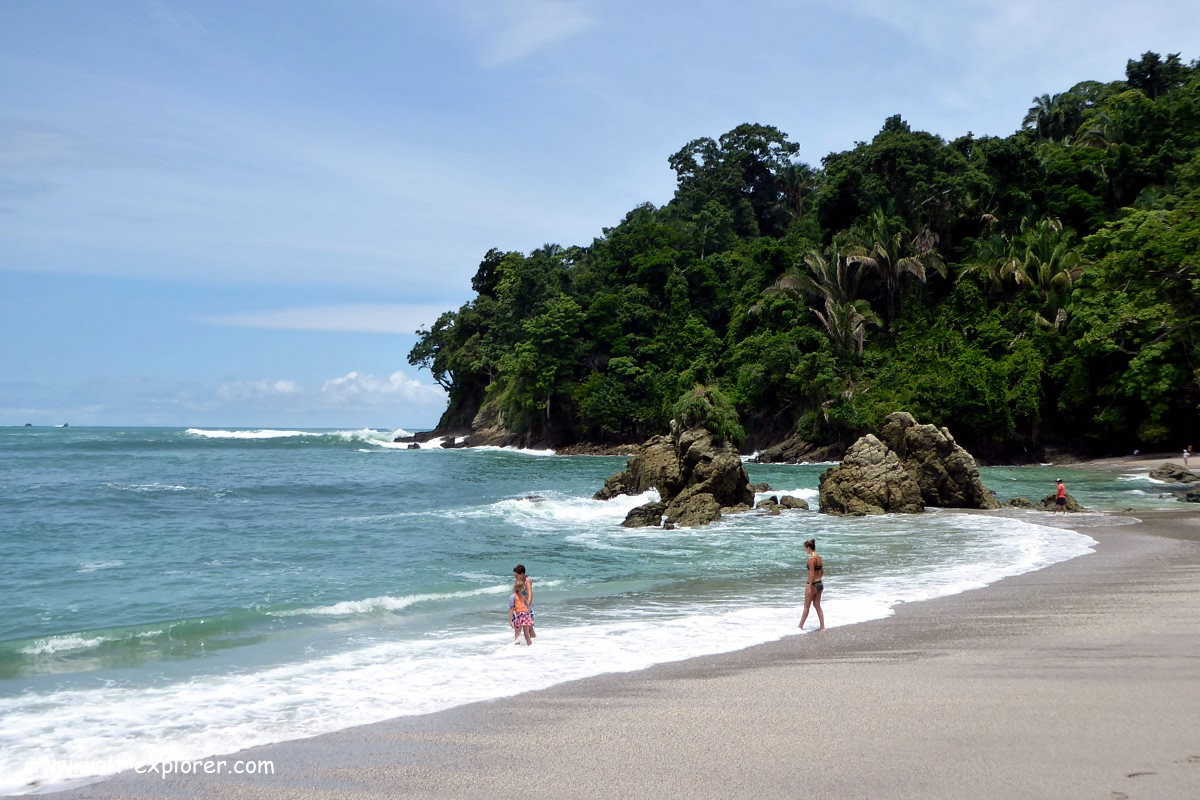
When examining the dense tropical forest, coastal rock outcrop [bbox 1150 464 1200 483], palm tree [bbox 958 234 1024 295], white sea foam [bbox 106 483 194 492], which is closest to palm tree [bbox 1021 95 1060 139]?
the dense tropical forest

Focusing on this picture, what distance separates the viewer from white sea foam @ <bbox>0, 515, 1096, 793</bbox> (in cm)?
736

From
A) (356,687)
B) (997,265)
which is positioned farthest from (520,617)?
(997,265)

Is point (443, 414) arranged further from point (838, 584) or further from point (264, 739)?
point (264, 739)

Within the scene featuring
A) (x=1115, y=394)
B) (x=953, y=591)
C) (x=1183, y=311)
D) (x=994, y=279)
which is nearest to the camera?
(x=953, y=591)

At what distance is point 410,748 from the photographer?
275 inches

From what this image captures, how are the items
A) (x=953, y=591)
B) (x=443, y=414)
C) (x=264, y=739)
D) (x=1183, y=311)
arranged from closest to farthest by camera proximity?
(x=264, y=739), (x=953, y=591), (x=1183, y=311), (x=443, y=414)

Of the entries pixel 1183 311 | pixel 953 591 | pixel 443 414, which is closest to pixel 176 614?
pixel 953 591

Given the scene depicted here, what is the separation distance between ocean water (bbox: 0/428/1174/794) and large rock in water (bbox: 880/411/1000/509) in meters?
1.75

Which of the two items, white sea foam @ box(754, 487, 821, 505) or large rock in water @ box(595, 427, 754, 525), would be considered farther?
white sea foam @ box(754, 487, 821, 505)

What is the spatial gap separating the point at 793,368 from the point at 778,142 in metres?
40.6

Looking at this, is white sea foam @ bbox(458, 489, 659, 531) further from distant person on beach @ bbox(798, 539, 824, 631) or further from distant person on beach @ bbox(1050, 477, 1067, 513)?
distant person on beach @ bbox(798, 539, 824, 631)

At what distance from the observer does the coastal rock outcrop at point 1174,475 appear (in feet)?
105

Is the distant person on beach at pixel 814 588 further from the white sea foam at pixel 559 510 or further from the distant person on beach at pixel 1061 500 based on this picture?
the distant person on beach at pixel 1061 500

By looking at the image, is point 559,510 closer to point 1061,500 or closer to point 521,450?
point 1061,500
